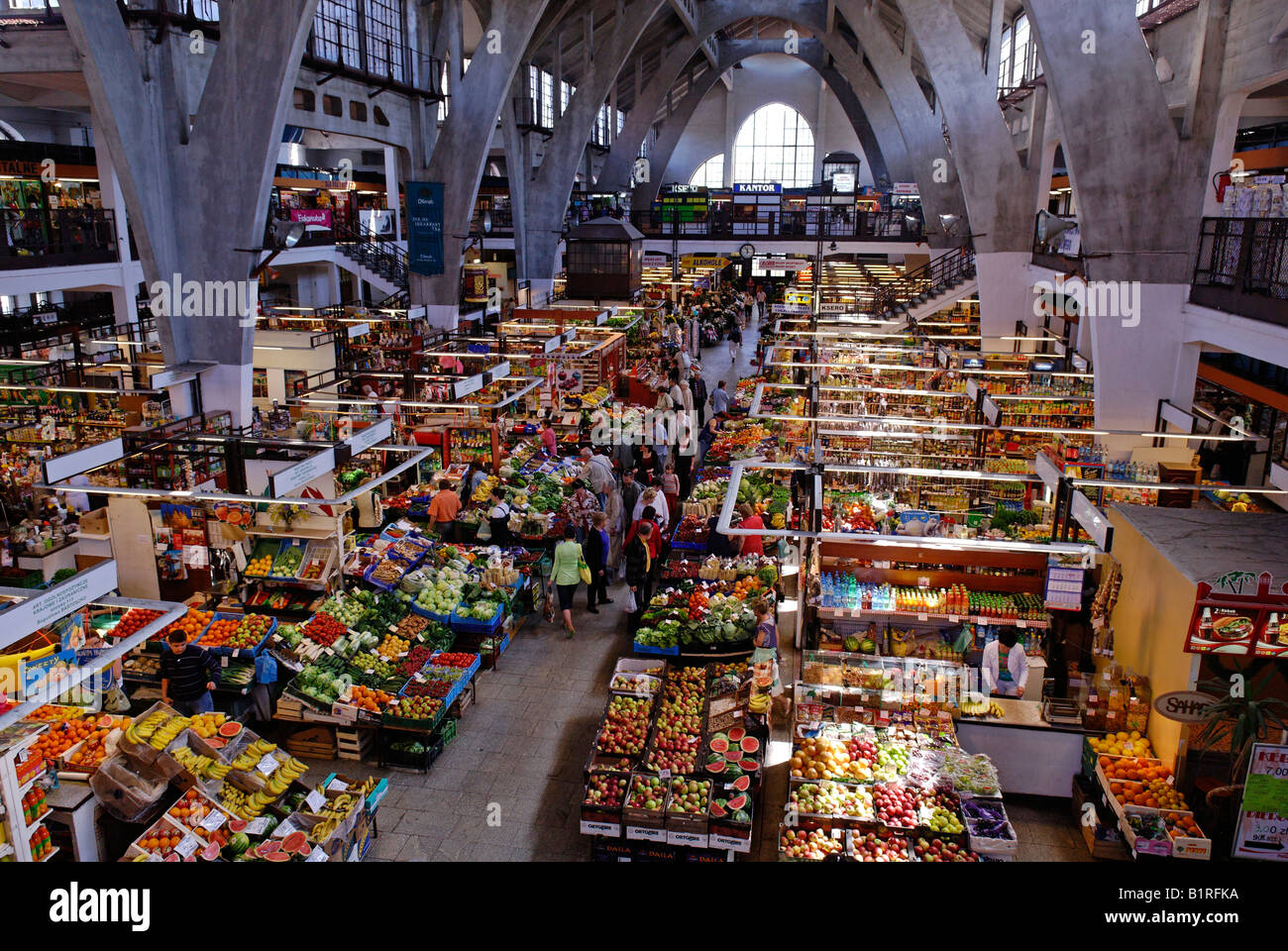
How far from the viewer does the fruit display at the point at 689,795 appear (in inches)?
231

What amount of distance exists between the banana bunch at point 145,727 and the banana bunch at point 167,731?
33 millimetres

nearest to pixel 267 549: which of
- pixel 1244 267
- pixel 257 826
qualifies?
pixel 257 826

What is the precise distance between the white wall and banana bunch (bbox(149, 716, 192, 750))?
44031mm

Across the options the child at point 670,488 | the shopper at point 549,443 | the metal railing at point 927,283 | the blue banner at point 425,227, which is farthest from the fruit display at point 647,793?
the metal railing at point 927,283

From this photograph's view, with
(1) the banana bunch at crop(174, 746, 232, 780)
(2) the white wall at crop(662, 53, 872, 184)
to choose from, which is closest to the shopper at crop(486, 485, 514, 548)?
(1) the banana bunch at crop(174, 746, 232, 780)

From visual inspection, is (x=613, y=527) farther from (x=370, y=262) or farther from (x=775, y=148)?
(x=775, y=148)

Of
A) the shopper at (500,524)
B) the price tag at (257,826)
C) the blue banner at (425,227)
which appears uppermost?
the blue banner at (425,227)

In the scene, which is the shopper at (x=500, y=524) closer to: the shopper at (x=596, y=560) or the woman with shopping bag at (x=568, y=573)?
the shopper at (x=596, y=560)

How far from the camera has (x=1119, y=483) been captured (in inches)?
272

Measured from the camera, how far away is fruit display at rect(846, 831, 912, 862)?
17.8ft

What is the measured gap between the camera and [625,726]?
6820 mm

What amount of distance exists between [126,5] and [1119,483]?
44.0ft
